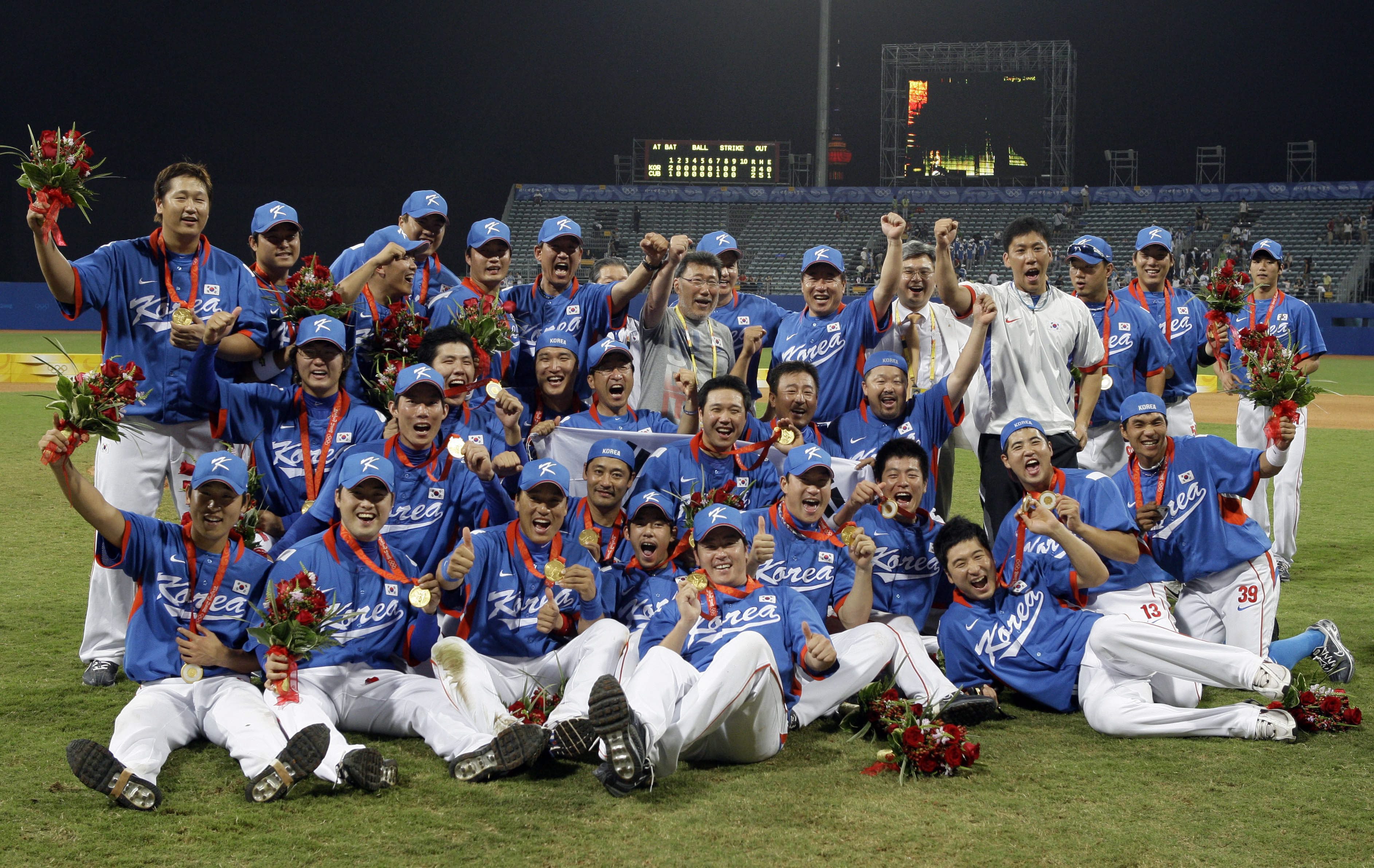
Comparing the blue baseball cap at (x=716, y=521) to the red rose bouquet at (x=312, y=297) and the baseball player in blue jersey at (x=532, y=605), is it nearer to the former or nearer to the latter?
the baseball player in blue jersey at (x=532, y=605)

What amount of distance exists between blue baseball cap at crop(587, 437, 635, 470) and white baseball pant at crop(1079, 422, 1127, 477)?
11.8ft

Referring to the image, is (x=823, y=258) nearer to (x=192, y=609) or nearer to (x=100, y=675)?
(x=192, y=609)

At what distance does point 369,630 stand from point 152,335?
2393mm

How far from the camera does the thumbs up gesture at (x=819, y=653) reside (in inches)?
204

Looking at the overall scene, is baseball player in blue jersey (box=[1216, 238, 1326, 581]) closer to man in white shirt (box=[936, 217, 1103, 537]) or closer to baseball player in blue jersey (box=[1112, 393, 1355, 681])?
man in white shirt (box=[936, 217, 1103, 537])

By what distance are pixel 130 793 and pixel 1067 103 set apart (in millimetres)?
44508

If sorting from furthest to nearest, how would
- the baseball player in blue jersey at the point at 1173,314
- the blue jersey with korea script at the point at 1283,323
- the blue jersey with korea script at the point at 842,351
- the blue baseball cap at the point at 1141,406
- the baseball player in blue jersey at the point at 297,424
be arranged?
the blue jersey with korea script at the point at 1283,323, the baseball player in blue jersey at the point at 1173,314, the blue jersey with korea script at the point at 842,351, the blue baseball cap at the point at 1141,406, the baseball player in blue jersey at the point at 297,424

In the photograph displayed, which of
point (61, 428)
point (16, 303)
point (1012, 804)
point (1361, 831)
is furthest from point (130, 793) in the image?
point (16, 303)

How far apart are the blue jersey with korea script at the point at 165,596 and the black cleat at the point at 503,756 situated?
1.27m

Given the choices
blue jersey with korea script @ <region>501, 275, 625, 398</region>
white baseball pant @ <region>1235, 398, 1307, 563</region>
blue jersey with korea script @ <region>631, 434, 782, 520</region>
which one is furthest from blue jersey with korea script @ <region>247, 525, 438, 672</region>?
white baseball pant @ <region>1235, 398, 1307, 563</region>

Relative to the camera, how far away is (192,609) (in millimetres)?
5160

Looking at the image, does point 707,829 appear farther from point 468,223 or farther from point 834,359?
point 468,223

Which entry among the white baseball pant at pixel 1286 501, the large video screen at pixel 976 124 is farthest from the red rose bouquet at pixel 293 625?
the large video screen at pixel 976 124

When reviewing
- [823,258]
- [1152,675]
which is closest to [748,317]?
[823,258]
